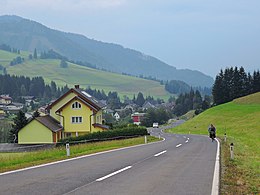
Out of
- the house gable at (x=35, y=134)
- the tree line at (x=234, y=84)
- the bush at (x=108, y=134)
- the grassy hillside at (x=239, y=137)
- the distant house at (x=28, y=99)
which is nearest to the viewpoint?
the grassy hillside at (x=239, y=137)

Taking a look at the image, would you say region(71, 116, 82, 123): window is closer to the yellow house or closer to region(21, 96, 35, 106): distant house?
the yellow house

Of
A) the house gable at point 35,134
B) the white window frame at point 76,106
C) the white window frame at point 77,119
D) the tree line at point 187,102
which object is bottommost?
the house gable at point 35,134

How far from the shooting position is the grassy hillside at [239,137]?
479 inches

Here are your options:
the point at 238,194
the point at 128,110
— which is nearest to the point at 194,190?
the point at 238,194

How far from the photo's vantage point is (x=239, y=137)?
52.3 m

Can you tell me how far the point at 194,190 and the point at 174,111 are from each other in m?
166

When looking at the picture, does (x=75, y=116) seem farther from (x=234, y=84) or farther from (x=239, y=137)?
(x=234, y=84)

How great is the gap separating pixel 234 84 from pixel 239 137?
65.7m

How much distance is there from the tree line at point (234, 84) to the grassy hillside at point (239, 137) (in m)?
16.7

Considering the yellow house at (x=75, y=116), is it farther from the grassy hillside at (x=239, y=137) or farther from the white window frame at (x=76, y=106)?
the grassy hillside at (x=239, y=137)

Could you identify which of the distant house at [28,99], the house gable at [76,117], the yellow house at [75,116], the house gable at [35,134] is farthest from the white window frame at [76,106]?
the distant house at [28,99]

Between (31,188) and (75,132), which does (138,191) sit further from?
(75,132)

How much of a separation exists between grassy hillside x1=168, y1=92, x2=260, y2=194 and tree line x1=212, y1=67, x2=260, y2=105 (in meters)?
16.7

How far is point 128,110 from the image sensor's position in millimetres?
184125
